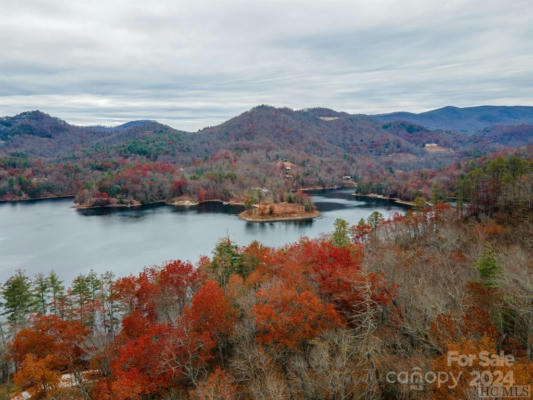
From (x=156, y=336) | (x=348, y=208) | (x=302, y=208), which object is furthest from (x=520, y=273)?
(x=348, y=208)

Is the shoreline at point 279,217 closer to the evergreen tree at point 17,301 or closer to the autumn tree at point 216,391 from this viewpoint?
the evergreen tree at point 17,301

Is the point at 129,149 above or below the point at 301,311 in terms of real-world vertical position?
above

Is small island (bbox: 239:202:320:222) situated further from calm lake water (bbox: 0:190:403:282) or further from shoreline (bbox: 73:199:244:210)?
shoreline (bbox: 73:199:244:210)

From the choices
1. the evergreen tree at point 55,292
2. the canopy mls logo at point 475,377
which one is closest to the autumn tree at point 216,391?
the canopy mls logo at point 475,377

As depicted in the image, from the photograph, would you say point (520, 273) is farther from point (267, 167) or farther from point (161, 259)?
point (267, 167)

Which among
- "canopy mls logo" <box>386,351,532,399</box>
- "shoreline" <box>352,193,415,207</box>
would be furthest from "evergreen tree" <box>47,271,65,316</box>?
"shoreline" <box>352,193,415,207</box>

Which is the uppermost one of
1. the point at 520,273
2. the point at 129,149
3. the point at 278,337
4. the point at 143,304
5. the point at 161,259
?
the point at 129,149
